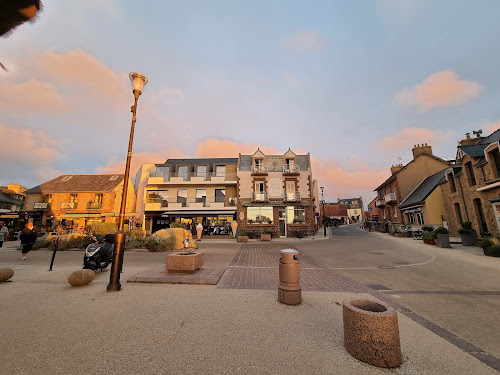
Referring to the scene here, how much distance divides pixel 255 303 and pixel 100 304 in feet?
9.68

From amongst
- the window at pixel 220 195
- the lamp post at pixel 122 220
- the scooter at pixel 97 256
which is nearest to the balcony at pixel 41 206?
the window at pixel 220 195

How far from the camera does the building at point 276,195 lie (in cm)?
2305

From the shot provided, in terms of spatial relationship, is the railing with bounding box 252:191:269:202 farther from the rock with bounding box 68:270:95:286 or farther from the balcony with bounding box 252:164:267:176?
the rock with bounding box 68:270:95:286

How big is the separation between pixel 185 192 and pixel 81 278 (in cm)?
2291

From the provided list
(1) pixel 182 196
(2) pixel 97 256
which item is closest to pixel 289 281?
(2) pixel 97 256

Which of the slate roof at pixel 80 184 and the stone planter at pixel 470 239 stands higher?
the slate roof at pixel 80 184

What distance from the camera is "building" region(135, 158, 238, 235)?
25641 millimetres

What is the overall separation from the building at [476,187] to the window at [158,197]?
28.8m


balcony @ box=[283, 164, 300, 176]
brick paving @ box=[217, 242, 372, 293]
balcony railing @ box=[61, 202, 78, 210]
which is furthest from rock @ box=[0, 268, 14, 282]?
balcony railing @ box=[61, 202, 78, 210]

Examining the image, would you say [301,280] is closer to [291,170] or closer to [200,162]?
[291,170]

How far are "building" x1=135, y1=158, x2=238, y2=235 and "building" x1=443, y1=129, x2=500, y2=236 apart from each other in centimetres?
2040

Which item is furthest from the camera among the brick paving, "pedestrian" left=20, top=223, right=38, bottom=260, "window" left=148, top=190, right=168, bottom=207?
"window" left=148, top=190, right=168, bottom=207

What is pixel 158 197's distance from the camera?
26.8 metres

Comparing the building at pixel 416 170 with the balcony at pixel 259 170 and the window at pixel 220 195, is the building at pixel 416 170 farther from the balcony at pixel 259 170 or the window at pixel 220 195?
the window at pixel 220 195
